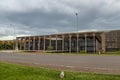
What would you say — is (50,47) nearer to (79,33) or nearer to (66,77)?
(79,33)

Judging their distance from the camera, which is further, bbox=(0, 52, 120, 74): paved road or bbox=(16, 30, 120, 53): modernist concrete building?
bbox=(16, 30, 120, 53): modernist concrete building

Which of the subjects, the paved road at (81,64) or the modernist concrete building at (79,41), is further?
the modernist concrete building at (79,41)

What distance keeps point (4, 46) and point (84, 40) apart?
5798 cm

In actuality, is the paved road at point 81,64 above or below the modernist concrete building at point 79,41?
below

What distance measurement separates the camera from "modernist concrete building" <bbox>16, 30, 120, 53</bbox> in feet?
262

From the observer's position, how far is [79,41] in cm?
8812

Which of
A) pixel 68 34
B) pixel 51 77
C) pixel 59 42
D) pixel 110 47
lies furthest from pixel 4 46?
pixel 51 77

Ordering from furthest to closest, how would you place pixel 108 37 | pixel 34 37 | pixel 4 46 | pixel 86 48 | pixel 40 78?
pixel 4 46
pixel 34 37
pixel 108 37
pixel 86 48
pixel 40 78

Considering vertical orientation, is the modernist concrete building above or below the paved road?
above

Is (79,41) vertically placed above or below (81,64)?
above

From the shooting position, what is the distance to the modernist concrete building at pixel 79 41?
262ft

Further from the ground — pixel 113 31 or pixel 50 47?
pixel 113 31

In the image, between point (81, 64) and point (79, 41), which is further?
point (79, 41)

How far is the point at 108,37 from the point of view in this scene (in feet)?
298
